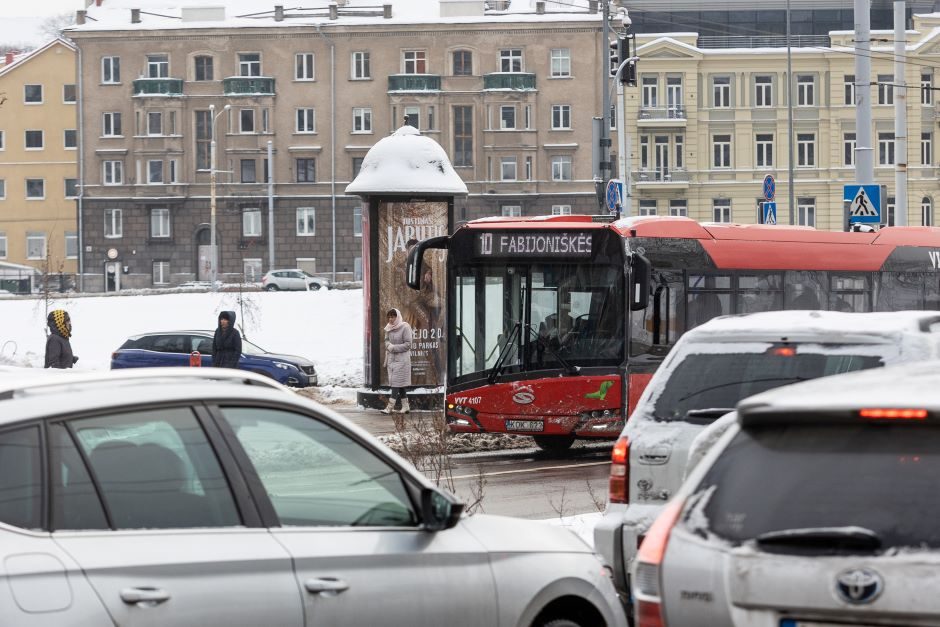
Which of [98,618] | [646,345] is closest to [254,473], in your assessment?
[98,618]

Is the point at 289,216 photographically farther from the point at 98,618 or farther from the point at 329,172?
the point at 98,618

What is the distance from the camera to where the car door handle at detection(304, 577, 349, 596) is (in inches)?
199

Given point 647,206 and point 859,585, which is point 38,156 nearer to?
point 647,206

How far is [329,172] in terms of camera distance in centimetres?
8225

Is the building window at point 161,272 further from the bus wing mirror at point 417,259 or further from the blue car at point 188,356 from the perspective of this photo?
the bus wing mirror at point 417,259

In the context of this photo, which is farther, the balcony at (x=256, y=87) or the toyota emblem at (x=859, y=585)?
the balcony at (x=256, y=87)

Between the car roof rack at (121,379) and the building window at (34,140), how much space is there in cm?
9219

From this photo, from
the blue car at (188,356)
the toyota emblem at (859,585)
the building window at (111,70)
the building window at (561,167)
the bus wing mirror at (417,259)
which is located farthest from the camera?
the building window at (111,70)

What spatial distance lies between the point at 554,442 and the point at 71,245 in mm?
77911

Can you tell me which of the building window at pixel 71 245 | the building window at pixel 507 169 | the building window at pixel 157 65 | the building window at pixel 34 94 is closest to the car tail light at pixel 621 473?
the building window at pixel 507 169

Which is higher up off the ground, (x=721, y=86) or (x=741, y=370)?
(x=721, y=86)

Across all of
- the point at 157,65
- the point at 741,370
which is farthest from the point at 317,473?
the point at 157,65

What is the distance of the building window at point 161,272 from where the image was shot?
3275 inches

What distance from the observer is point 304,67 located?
82.2 metres
